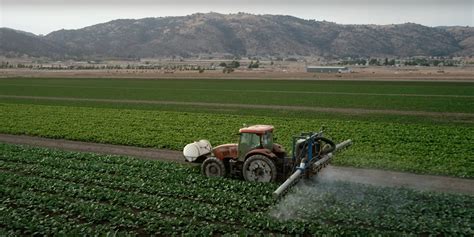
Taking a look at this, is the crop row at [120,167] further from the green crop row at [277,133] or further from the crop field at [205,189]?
the green crop row at [277,133]

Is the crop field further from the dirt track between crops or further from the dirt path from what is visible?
the dirt path

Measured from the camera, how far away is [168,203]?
15617 millimetres

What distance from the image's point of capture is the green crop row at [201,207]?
13594 mm

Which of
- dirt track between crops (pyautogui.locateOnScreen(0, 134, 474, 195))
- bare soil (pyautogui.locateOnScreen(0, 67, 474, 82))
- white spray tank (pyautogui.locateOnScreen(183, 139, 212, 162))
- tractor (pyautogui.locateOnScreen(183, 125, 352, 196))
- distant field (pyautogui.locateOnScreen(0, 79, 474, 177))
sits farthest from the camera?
bare soil (pyautogui.locateOnScreen(0, 67, 474, 82))

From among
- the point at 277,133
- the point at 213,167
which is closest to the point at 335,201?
the point at 213,167

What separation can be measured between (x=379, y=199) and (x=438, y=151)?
35.9 ft

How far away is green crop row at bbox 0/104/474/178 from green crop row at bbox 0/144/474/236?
6.43 m

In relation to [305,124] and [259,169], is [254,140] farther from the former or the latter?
[305,124]

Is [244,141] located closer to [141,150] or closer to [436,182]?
[436,182]

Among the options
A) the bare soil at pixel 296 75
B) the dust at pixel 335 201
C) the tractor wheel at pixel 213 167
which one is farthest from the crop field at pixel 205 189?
the bare soil at pixel 296 75

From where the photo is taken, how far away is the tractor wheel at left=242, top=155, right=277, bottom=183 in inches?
679

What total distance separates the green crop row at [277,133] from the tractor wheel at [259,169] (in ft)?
21.8

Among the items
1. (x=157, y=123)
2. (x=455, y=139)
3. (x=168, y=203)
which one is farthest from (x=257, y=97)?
(x=168, y=203)

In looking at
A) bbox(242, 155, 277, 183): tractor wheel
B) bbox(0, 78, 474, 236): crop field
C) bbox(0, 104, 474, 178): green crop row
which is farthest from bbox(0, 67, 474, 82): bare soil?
bbox(242, 155, 277, 183): tractor wheel
